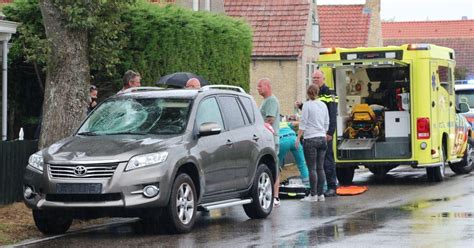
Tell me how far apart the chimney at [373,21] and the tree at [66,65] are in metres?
32.2

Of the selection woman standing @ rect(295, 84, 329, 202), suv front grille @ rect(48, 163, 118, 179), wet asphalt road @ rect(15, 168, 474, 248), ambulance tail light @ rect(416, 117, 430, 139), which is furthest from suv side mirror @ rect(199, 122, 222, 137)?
ambulance tail light @ rect(416, 117, 430, 139)

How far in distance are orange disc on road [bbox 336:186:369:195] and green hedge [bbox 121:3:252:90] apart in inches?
167

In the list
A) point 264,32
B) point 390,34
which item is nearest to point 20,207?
point 264,32

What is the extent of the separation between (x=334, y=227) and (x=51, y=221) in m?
3.40

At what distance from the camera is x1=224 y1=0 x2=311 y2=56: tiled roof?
38938mm

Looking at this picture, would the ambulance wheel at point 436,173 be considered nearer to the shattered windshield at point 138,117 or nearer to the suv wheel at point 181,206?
the shattered windshield at point 138,117

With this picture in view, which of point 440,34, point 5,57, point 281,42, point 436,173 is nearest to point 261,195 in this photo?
point 5,57

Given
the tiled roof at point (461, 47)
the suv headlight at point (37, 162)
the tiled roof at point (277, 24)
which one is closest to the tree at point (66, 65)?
the suv headlight at point (37, 162)

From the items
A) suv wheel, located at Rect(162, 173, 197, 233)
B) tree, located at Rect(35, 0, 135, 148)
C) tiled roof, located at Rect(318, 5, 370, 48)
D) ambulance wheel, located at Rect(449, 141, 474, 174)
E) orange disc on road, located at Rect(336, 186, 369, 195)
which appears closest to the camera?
suv wheel, located at Rect(162, 173, 197, 233)

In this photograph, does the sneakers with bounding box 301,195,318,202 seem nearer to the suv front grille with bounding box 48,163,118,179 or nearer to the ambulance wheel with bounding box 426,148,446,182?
the ambulance wheel with bounding box 426,148,446,182

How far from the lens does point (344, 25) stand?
47.8m

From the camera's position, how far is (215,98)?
14.5 meters

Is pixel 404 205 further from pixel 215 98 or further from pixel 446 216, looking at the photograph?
pixel 215 98

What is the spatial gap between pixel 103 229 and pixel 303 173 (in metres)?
5.15
